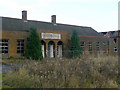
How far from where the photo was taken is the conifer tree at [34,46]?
21.2 m

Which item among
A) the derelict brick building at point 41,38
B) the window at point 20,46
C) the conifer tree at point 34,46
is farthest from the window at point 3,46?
the conifer tree at point 34,46

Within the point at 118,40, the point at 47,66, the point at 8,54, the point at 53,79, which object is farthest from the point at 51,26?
the point at 53,79

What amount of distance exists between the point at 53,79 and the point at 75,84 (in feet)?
3.12

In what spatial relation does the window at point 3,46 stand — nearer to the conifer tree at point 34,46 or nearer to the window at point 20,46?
the window at point 20,46

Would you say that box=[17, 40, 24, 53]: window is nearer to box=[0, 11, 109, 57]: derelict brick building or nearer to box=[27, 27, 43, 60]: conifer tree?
box=[0, 11, 109, 57]: derelict brick building

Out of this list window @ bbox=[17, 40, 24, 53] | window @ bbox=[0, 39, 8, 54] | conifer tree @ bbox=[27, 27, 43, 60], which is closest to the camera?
window @ bbox=[0, 39, 8, 54]

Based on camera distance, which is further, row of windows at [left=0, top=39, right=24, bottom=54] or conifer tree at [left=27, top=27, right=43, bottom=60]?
conifer tree at [left=27, top=27, right=43, bottom=60]

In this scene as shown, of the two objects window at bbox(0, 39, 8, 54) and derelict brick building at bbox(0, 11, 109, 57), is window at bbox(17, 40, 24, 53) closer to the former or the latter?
derelict brick building at bbox(0, 11, 109, 57)

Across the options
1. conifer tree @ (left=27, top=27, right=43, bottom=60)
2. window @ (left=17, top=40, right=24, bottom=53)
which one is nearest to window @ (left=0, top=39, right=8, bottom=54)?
window @ (left=17, top=40, right=24, bottom=53)

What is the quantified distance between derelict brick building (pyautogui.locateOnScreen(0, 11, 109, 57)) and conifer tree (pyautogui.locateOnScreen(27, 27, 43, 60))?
1097mm

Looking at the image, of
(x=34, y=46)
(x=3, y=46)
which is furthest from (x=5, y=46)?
(x=34, y=46)

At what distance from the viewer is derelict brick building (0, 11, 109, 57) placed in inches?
838

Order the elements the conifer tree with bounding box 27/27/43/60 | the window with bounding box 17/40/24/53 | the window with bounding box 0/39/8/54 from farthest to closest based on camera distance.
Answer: the window with bounding box 17/40/24/53 → the conifer tree with bounding box 27/27/43/60 → the window with bounding box 0/39/8/54

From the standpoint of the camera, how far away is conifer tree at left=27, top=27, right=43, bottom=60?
69.5 ft
